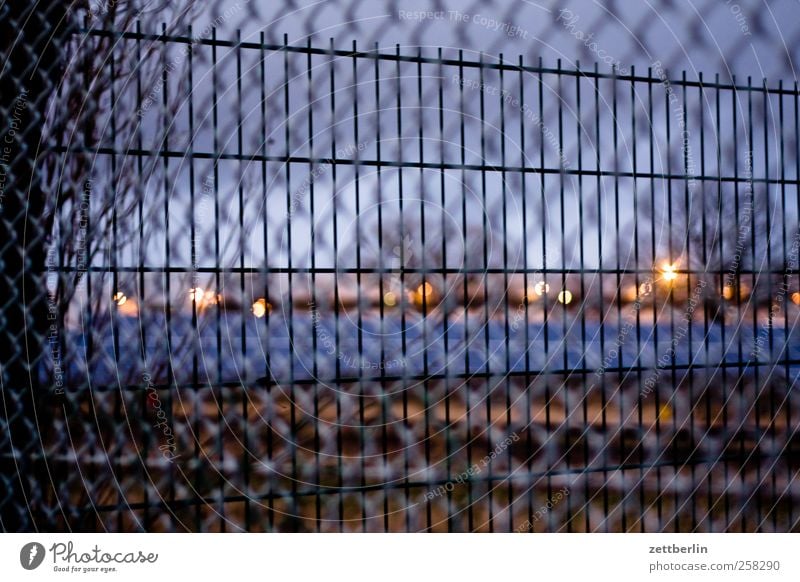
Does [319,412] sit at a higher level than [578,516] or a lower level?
higher

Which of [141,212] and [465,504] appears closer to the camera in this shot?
[141,212]

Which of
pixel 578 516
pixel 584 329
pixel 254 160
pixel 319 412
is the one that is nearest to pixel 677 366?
pixel 584 329

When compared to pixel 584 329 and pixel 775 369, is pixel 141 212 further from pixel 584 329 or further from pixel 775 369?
pixel 775 369

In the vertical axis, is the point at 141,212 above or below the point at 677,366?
above

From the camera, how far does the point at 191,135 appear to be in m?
1.94

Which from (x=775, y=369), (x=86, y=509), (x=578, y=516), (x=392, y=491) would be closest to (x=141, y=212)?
(x=86, y=509)

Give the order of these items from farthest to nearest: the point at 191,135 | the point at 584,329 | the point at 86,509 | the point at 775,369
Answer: the point at 775,369 < the point at 584,329 < the point at 86,509 < the point at 191,135

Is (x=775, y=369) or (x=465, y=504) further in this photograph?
(x=775, y=369)

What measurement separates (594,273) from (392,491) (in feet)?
3.11

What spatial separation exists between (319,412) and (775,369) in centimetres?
162

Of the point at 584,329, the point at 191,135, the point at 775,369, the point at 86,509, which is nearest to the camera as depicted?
the point at 191,135

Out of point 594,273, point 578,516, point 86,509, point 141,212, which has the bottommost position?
point 578,516

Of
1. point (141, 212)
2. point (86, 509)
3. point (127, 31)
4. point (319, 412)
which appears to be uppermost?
point (127, 31)

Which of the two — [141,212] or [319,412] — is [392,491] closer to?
[319,412]
